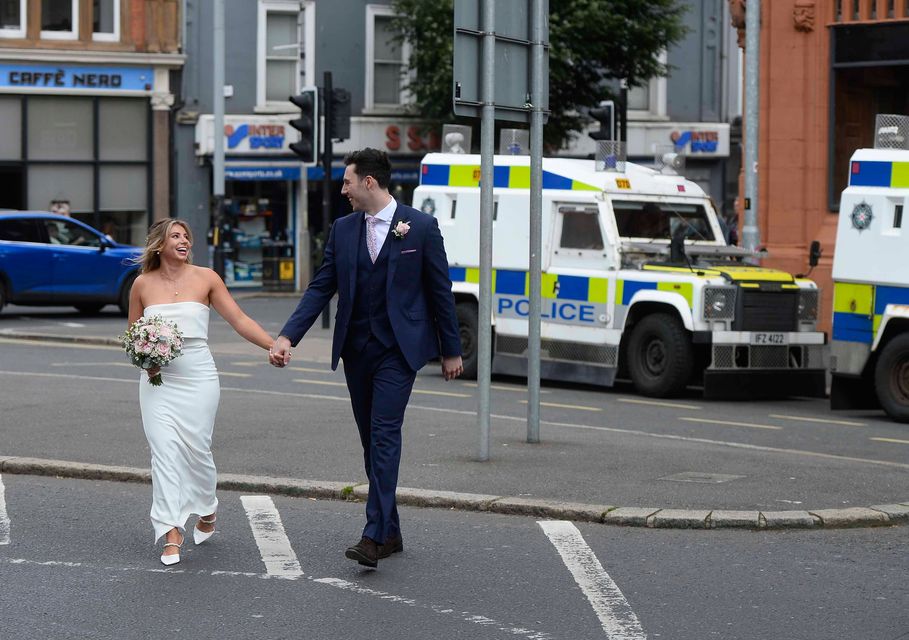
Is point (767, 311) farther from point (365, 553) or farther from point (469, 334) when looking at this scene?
point (365, 553)

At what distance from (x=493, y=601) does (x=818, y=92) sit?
1719cm

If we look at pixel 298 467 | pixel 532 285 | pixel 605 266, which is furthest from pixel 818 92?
pixel 298 467

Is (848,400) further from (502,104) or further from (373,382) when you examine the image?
(373,382)

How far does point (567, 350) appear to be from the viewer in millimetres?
17828

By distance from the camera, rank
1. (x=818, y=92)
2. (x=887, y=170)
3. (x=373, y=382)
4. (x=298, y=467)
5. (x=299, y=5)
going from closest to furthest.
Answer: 1. (x=373, y=382)
2. (x=298, y=467)
3. (x=887, y=170)
4. (x=818, y=92)
5. (x=299, y=5)

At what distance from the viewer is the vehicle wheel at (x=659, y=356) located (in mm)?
16734

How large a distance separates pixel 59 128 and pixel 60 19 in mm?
2456

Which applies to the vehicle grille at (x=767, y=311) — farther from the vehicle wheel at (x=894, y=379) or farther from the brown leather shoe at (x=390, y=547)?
the brown leather shoe at (x=390, y=547)

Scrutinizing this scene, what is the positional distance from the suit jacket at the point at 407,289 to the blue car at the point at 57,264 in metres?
18.9

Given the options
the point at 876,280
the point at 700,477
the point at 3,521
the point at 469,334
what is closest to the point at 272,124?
the point at 469,334

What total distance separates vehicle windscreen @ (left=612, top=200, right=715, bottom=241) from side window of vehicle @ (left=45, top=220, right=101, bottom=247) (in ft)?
40.9

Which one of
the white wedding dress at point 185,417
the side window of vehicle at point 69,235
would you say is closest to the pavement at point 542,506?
the white wedding dress at point 185,417

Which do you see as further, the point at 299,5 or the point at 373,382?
the point at 299,5

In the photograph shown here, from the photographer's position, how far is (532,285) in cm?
1182
